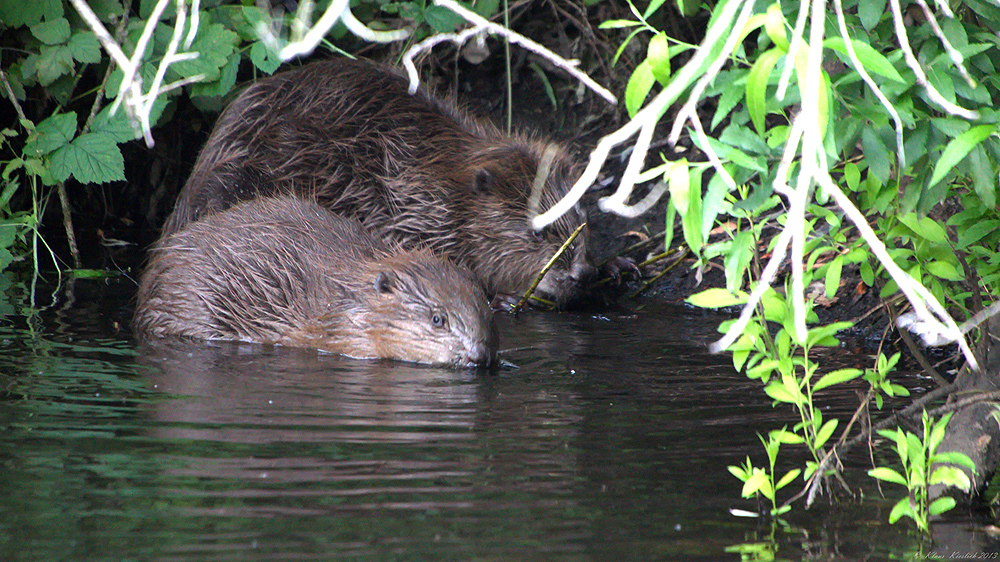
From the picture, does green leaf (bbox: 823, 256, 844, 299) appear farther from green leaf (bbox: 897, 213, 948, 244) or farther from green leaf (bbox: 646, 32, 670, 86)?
green leaf (bbox: 646, 32, 670, 86)

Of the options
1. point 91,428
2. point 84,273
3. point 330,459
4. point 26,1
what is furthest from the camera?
point 84,273

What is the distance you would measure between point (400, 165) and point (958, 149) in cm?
399

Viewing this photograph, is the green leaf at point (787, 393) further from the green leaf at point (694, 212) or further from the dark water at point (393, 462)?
the green leaf at point (694, 212)

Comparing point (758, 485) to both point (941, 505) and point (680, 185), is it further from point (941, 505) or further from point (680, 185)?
point (680, 185)

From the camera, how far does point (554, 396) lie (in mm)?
3205

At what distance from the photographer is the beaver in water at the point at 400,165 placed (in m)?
5.24

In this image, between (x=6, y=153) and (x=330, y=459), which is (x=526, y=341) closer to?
(x=330, y=459)

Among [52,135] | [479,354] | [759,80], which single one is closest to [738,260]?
[759,80]

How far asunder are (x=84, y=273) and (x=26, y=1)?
125 cm

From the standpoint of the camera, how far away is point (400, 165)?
5.48m

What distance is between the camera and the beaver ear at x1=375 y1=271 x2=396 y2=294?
13.6 feet

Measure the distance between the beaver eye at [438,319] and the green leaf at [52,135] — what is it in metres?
1.88

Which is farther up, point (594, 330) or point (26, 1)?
point (26, 1)

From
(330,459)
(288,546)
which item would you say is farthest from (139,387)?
(288,546)
